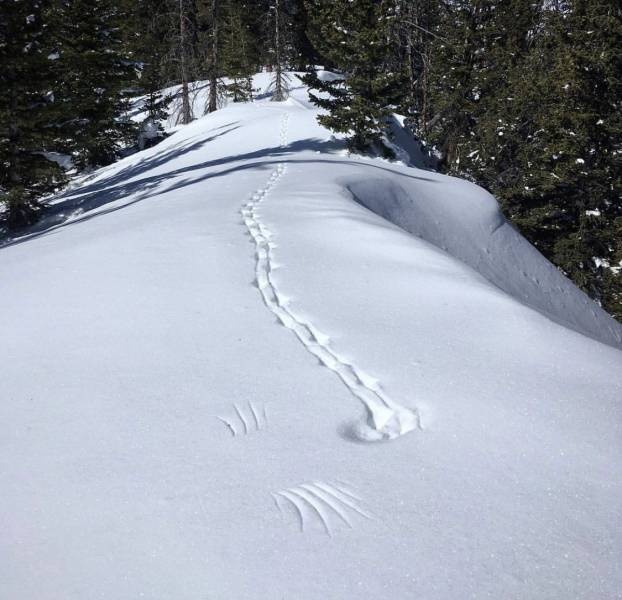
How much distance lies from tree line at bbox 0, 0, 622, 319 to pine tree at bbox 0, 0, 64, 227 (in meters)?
0.04

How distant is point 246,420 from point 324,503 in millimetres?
713

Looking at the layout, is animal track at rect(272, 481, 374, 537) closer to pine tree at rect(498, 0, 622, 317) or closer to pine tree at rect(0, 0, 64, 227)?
pine tree at rect(0, 0, 64, 227)

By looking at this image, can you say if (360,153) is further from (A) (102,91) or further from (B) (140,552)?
(B) (140,552)

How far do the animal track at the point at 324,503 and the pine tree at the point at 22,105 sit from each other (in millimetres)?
13174

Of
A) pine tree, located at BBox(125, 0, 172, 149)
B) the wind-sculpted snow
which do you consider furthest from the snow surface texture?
pine tree, located at BBox(125, 0, 172, 149)

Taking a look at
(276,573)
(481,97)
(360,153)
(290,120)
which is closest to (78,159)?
(290,120)

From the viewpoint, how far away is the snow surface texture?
1.78 m

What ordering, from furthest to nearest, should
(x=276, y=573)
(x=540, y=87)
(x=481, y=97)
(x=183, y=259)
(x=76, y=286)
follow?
(x=481, y=97) → (x=540, y=87) → (x=183, y=259) → (x=76, y=286) → (x=276, y=573)

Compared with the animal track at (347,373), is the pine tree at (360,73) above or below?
above

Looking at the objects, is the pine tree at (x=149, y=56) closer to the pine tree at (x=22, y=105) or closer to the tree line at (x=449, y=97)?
the tree line at (x=449, y=97)

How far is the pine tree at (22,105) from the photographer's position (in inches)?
508

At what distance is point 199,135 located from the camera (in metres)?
21.5

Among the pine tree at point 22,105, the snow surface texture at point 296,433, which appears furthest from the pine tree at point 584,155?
the pine tree at point 22,105

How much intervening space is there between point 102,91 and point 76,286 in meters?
21.5
